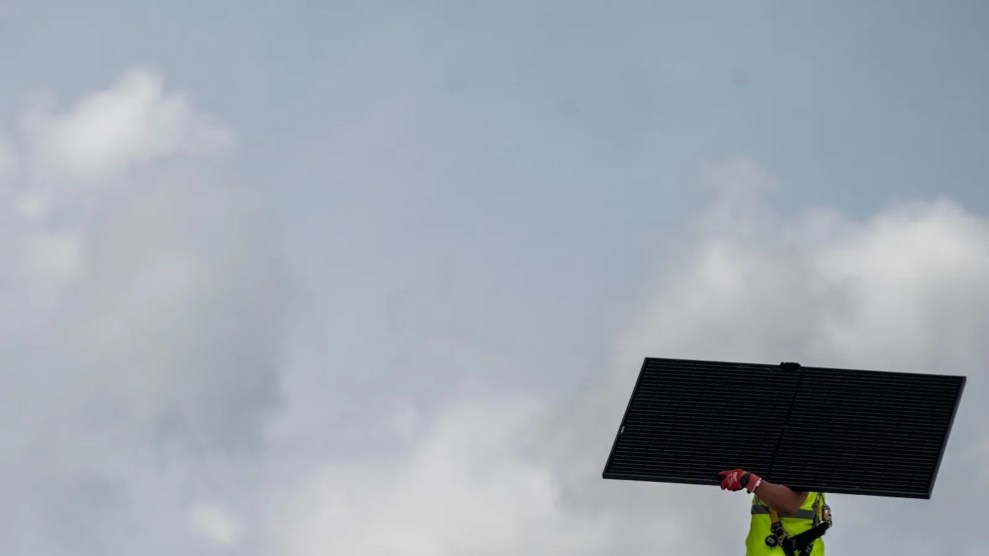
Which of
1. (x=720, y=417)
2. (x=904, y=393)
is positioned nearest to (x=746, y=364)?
(x=720, y=417)

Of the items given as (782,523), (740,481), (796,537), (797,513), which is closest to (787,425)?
(740,481)

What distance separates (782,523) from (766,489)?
151cm

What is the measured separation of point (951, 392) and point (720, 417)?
11.3 ft

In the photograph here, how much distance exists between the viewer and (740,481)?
20.2 meters

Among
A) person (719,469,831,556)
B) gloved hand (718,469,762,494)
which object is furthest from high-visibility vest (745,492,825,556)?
gloved hand (718,469,762,494)

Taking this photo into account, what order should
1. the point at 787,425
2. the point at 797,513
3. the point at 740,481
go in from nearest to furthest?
1. the point at 740,481
2. the point at 787,425
3. the point at 797,513

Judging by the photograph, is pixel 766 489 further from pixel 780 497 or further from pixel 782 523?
pixel 782 523

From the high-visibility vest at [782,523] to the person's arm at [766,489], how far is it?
46 cm

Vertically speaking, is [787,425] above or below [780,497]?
above

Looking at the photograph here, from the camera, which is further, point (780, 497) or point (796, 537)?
point (796, 537)

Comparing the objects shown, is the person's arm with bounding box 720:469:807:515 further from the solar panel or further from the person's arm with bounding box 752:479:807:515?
the solar panel

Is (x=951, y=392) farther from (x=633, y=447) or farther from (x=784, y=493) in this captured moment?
(x=633, y=447)

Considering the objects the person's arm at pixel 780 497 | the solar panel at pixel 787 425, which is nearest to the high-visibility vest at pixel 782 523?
the person's arm at pixel 780 497

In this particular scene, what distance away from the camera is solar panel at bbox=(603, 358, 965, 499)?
20531 mm
